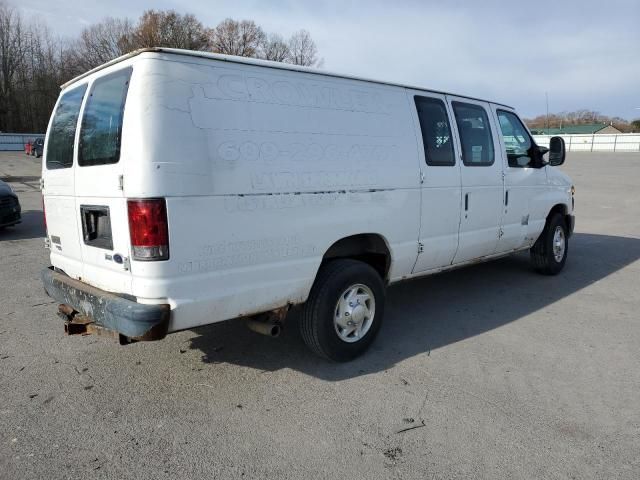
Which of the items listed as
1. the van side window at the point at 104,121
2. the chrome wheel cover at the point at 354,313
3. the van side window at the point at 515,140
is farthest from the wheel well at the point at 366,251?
the van side window at the point at 515,140

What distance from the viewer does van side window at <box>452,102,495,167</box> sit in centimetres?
492

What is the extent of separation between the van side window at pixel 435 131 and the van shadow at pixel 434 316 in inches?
63.3

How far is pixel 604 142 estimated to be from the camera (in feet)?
196

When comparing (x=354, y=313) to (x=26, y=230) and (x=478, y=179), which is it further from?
(x=26, y=230)

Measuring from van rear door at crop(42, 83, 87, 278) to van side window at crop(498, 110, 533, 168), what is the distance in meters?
4.38

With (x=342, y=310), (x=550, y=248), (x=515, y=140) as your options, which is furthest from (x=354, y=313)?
(x=550, y=248)

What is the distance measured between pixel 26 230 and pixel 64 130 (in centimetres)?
774

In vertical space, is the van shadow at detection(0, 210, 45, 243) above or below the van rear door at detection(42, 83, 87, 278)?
below

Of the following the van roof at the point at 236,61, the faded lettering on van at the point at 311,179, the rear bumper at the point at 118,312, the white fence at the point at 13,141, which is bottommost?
the rear bumper at the point at 118,312

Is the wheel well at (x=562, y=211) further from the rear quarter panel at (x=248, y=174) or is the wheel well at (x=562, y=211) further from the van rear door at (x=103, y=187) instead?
the van rear door at (x=103, y=187)

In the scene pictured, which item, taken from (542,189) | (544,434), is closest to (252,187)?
(544,434)

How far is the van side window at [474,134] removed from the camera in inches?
194

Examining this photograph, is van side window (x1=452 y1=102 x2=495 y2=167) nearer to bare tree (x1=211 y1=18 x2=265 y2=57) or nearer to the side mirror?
the side mirror

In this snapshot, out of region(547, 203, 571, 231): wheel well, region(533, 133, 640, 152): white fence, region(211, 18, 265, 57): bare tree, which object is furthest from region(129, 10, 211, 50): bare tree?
region(547, 203, 571, 231): wheel well
